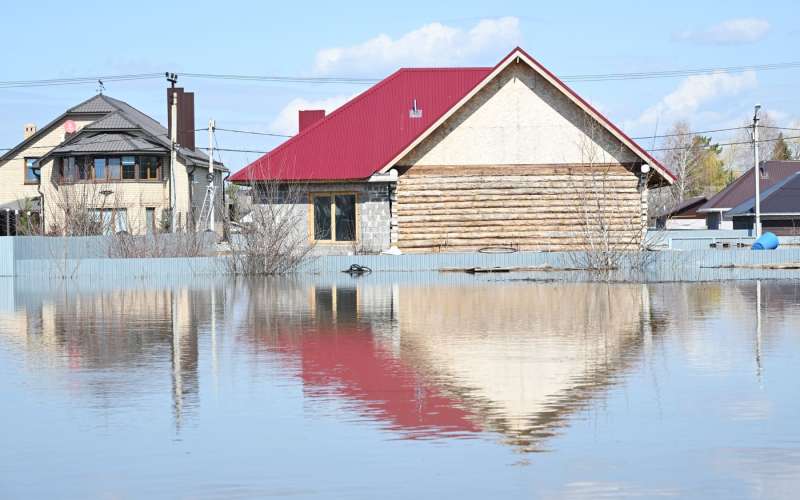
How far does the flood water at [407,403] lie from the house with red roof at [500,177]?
62.6 ft

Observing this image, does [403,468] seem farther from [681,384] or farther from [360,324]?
[360,324]

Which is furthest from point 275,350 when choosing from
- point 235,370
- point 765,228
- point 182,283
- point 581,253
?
point 765,228

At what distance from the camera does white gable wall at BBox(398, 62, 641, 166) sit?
43.8m

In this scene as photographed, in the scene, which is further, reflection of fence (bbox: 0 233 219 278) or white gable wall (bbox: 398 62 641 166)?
white gable wall (bbox: 398 62 641 166)

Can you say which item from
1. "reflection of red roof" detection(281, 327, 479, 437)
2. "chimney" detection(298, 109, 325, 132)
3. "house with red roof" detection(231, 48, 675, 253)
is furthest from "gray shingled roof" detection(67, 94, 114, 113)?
"reflection of red roof" detection(281, 327, 479, 437)

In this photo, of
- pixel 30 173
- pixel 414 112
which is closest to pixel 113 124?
pixel 30 173

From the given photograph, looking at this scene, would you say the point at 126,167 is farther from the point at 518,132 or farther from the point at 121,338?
the point at 121,338

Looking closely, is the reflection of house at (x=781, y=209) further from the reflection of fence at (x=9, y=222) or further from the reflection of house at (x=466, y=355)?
the reflection of fence at (x=9, y=222)

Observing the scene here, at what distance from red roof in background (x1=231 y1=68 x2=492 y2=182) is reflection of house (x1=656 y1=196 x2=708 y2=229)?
3953 cm

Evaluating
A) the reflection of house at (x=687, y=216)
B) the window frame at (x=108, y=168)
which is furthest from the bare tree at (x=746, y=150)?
the window frame at (x=108, y=168)

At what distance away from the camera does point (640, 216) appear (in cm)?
4453

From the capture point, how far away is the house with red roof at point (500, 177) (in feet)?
143

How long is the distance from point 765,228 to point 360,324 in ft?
158

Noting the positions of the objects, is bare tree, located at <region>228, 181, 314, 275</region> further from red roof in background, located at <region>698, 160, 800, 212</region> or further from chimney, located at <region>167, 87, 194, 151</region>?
red roof in background, located at <region>698, 160, 800, 212</region>
